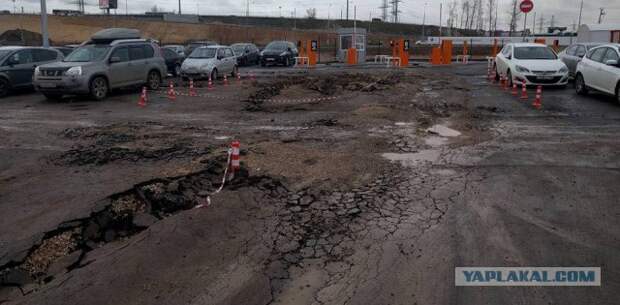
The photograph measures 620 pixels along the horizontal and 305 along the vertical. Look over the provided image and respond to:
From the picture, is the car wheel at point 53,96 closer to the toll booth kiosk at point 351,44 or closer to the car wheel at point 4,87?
the car wheel at point 4,87

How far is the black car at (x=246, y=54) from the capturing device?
115 feet

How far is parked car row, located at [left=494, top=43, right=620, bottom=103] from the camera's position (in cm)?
1446

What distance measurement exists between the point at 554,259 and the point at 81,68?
1512cm

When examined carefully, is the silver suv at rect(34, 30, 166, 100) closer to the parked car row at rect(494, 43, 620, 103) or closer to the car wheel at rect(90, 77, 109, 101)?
the car wheel at rect(90, 77, 109, 101)

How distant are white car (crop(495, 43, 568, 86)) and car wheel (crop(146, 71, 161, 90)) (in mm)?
13205

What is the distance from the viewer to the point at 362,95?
1700 cm

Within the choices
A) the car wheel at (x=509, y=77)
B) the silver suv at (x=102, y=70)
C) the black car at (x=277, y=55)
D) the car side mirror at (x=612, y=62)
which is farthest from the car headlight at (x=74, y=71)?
the black car at (x=277, y=55)

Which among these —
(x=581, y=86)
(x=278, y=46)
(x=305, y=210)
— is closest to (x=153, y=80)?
(x=305, y=210)

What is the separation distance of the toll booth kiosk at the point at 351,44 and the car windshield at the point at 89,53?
2244cm

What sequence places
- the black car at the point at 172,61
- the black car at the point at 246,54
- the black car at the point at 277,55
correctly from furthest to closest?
the black car at the point at 246,54 < the black car at the point at 277,55 < the black car at the point at 172,61

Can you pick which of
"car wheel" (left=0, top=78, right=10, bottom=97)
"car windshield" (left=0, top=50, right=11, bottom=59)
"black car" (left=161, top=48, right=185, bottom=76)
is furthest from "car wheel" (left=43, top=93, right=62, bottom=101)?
Result: "black car" (left=161, top=48, right=185, bottom=76)

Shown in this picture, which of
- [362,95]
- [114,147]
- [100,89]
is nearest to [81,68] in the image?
[100,89]

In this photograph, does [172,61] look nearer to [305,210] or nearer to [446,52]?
[446,52]

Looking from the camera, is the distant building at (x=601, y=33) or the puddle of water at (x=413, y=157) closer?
the puddle of water at (x=413, y=157)
